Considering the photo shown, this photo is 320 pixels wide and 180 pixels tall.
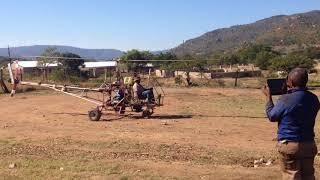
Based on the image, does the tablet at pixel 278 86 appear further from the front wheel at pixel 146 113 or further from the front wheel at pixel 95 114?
the front wheel at pixel 146 113

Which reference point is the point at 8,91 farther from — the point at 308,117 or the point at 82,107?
the point at 308,117

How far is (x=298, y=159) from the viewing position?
622cm

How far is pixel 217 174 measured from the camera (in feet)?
30.5

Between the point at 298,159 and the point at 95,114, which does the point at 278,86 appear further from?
the point at 95,114

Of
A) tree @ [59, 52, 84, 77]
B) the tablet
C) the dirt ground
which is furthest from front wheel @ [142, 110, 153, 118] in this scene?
tree @ [59, 52, 84, 77]

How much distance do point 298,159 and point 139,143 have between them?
6.66m

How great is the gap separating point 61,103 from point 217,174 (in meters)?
14.3

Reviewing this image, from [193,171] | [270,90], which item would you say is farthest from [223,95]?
[270,90]

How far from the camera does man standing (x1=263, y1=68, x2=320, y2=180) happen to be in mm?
6180

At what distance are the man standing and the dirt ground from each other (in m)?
2.89

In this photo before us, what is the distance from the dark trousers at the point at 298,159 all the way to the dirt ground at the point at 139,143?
2.86 meters

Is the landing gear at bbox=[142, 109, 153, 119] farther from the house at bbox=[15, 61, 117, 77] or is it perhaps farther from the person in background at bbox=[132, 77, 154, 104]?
the house at bbox=[15, 61, 117, 77]

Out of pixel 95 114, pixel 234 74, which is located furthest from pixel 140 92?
pixel 234 74

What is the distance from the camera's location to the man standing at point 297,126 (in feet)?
20.3
